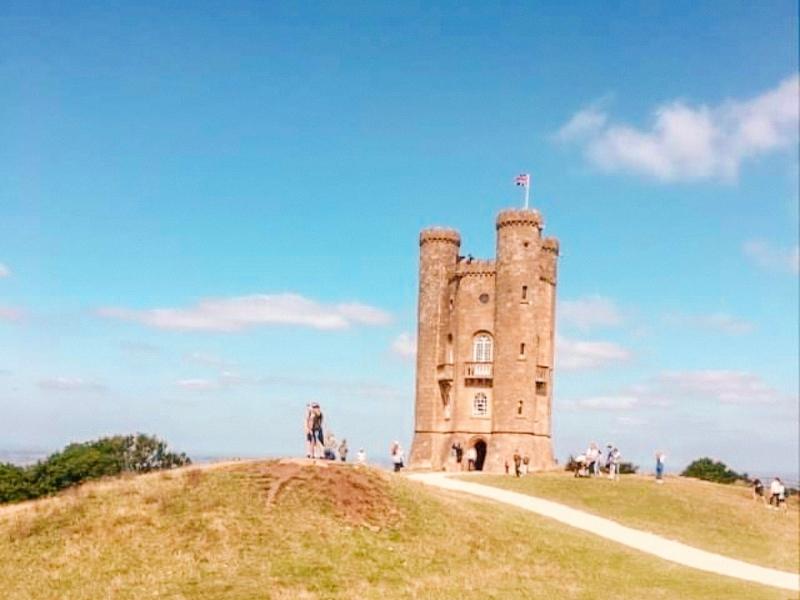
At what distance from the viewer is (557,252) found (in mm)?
61312

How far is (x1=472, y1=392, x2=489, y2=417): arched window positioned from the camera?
56750mm

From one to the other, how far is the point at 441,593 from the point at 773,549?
19035mm

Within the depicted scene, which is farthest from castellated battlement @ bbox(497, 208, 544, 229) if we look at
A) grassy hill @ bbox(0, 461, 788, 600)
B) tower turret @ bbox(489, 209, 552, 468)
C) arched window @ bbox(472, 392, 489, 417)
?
grassy hill @ bbox(0, 461, 788, 600)

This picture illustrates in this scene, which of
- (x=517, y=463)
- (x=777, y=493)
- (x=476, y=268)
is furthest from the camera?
(x=476, y=268)

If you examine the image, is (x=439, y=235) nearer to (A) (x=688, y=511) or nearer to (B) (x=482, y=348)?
(B) (x=482, y=348)

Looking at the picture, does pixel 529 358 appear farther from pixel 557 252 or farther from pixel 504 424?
pixel 557 252

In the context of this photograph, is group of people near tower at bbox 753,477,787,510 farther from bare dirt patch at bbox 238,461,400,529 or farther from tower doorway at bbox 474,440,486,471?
bare dirt patch at bbox 238,461,400,529

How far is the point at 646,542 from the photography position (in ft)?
104

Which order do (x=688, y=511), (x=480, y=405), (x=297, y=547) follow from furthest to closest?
(x=480, y=405) → (x=688, y=511) → (x=297, y=547)

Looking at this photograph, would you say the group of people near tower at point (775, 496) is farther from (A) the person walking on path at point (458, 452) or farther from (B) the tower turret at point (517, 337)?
(A) the person walking on path at point (458, 452)

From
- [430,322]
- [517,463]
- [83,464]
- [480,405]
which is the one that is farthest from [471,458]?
[83,464]

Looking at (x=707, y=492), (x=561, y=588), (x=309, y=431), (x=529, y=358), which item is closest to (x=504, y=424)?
(x=529, y=358)

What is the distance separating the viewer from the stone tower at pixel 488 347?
55.4 meters

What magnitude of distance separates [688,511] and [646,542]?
9093 millimetres
